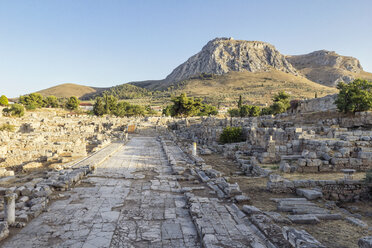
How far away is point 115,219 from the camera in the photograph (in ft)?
17.3

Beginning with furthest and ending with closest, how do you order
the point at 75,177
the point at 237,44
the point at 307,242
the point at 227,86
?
the point at 237,44 < the point at 227,86 < the point at 75,177 < the point at 307,242

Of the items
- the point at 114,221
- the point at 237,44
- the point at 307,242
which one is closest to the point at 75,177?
the point at 114,221

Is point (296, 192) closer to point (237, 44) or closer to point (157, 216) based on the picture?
point (157, 216)

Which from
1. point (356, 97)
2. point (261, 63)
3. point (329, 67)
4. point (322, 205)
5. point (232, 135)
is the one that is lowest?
point (322, 205)

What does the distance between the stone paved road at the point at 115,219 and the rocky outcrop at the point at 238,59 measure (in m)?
123

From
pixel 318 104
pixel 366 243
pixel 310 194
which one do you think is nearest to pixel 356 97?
pixel 318 104

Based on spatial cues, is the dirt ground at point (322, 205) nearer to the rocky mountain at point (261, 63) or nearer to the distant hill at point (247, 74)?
the distant hill at point (247, 74)

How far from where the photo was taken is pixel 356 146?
10.8m

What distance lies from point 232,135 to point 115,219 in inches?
572

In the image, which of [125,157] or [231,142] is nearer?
[125,157]

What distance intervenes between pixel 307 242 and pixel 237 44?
150666 mm

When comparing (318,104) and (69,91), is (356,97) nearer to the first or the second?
(318,104)

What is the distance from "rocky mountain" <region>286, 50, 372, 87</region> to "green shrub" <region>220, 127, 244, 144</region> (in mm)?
118649

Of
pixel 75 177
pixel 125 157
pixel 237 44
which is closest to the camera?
pixel 75 177
